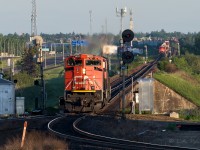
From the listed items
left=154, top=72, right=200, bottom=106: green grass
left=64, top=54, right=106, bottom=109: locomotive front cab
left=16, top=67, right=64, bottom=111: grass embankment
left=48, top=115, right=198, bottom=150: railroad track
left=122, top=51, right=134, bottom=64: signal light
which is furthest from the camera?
left=16, top=67, right=64, bottom=111: grass embankment

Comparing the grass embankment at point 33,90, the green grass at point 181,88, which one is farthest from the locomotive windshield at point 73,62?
the grass embankment at point 33,90

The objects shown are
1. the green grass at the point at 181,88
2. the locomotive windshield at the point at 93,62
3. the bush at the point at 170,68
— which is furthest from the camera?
the bush at the point at 170,68

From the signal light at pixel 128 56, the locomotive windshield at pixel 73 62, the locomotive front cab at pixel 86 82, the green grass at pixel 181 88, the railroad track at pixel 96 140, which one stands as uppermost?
the signal light at pixel 128 56

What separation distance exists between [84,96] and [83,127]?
296 inches

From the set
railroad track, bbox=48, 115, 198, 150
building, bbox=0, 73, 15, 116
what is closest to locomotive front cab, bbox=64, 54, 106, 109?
railroad track, bbox=48, 115, 198, 150

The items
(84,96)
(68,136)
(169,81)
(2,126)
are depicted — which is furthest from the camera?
(169,81)

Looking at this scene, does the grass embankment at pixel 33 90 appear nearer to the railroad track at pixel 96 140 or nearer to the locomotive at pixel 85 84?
the locomotive at pixel 85 84

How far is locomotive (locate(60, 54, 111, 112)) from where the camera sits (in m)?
34.5

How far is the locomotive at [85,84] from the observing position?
34.5 meters

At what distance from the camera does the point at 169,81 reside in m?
56.5

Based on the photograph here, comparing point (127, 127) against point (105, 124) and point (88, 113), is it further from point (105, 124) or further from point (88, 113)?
point (88, 113)

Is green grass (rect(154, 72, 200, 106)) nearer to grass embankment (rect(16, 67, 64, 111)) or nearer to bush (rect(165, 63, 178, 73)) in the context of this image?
bush (rect(165, 63, 178, 73))

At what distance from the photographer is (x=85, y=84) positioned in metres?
34.6

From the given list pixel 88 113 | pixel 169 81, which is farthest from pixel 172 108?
pixel 88 113
